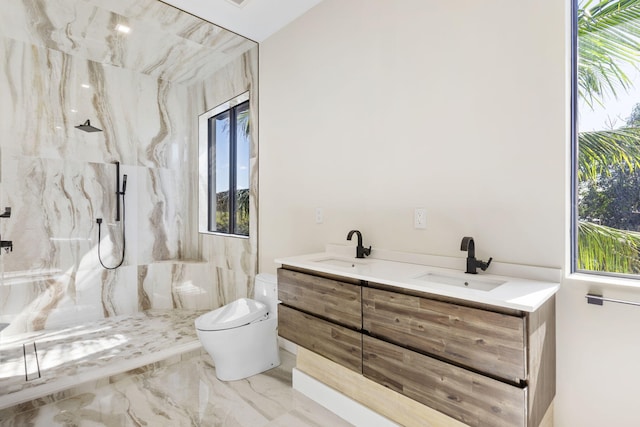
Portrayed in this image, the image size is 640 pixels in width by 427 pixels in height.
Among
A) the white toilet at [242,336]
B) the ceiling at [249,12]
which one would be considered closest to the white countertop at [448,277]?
the white toilet at [242,336]

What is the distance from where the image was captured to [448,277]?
163 cm

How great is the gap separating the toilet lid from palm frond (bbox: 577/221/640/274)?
6.22 ft

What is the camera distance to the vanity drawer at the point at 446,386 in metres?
1.14

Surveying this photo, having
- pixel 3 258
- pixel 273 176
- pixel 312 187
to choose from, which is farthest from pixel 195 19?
pixel 3 258

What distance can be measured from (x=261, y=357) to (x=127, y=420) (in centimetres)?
85

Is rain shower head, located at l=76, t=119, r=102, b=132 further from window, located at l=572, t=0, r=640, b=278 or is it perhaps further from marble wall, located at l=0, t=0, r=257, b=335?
window, located at l=572, t=0, r=640, b=278

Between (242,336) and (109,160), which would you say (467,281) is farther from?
(109,160)

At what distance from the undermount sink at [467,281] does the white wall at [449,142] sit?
0.56 feet

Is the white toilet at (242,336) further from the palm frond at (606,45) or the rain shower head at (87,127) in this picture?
the palm frond at (606,45)

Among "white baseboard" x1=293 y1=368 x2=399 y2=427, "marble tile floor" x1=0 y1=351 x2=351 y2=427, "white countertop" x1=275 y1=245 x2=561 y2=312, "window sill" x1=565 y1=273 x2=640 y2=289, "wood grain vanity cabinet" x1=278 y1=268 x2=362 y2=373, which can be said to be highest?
"window sill" x1=565 y1=273 x2=640 y2=289

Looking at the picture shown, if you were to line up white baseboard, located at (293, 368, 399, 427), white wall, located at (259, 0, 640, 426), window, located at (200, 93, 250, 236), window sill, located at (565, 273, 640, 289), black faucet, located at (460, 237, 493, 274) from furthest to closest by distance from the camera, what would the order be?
window, located at (200, 93, 250, 236), white baseboard, located at (293, 368, 399, 427), black faucet, located at (460, 237, 493, 274), white wall, located at (259, 0, 640, 426), window sill, located at (565, 273, 640, 289)

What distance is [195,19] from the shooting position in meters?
2.73

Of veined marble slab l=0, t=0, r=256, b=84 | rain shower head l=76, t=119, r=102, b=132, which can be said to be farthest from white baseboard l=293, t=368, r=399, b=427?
veined marble slab l=0, t=0, r=256, b=84

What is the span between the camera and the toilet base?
2154mm
